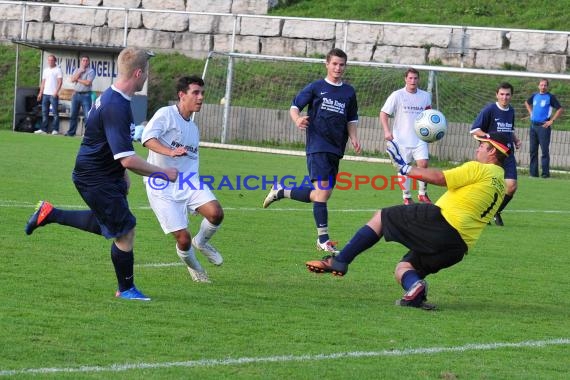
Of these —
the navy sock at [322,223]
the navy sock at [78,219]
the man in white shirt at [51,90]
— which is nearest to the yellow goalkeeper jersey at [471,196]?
the navy sock at [78,219]

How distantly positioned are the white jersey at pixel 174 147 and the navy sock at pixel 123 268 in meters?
1.01

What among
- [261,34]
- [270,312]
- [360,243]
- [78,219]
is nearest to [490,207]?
[360,243]

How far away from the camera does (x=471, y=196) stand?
8.12 metres

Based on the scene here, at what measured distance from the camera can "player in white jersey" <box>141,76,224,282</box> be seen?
28.9 ft

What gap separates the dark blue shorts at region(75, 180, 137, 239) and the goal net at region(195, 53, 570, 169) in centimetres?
1717

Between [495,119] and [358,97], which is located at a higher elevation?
[358,97]

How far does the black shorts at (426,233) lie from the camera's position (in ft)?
26.8

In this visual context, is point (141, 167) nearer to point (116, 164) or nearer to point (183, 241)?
point (116, 164)

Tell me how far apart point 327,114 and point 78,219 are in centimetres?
392

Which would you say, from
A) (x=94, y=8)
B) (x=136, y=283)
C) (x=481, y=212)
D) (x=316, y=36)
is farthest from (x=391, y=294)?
(x=94, y=8)

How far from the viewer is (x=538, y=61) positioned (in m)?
28.7

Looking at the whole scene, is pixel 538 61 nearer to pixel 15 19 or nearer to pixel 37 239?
pixel 15 19

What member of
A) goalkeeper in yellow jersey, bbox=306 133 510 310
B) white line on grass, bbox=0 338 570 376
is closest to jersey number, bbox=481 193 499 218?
goalkeeper in yellow jersey, bbox=306 133 510 310

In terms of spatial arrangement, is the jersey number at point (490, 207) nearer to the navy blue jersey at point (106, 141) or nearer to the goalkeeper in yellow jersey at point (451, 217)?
the goalkeeper in yellow jersey at point (451, 217)
